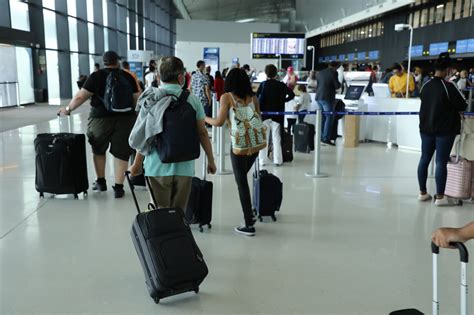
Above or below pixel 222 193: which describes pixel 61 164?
above

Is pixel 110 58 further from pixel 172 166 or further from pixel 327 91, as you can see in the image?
pixel 327 91

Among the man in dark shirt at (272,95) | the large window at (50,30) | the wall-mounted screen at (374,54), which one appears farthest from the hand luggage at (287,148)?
the wall-mounted screen at (374,54)

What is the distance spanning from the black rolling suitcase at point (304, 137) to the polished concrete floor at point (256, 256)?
2807mm

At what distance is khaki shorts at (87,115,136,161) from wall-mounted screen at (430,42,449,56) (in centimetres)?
2076

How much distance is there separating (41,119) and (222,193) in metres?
10.1

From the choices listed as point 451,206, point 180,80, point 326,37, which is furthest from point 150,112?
point 326,37

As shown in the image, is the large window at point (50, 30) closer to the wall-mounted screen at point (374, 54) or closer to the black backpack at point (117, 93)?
the black backpack at point (117, 93)

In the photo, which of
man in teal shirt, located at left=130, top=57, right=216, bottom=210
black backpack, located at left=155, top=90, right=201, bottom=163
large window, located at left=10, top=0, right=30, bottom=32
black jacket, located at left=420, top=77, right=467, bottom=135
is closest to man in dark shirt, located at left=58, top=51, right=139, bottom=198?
man in teal shirt, located at left=130, top=57, right=216, bottom=210

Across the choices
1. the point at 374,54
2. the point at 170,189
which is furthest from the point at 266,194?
the point at 374,54

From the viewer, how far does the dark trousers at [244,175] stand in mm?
4234

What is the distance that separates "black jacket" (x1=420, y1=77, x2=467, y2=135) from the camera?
17.1 feet

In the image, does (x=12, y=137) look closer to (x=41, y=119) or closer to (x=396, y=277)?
(x=41, y=119)

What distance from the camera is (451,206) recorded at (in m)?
5.51

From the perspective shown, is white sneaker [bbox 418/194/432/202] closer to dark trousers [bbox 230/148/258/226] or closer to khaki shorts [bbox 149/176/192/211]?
dark trousers [bbox 230/148/258/226]
